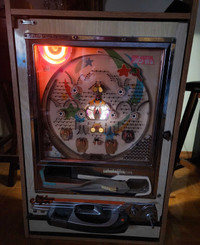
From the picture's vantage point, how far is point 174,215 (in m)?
1.00

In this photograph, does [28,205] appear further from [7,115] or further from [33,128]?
[7,115]

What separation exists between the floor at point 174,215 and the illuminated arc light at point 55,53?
750 millimetres

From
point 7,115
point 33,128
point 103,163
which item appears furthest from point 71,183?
point 7,115

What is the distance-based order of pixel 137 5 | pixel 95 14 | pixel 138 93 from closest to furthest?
pixel 95 14 < pixel 138 93 < pixel 137 5

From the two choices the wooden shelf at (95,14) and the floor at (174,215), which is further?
the floor at (174,215)

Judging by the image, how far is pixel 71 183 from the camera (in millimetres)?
806

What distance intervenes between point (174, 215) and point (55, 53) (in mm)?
939

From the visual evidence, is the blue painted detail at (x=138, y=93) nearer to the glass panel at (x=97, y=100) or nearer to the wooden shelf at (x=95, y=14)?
the glass panel at (x=97, y=100)

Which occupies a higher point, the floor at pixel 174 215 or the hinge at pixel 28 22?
the hinge at pixel 28 22

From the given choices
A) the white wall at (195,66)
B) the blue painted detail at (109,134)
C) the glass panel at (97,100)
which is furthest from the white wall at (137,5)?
the blue painted detail at (109,134)

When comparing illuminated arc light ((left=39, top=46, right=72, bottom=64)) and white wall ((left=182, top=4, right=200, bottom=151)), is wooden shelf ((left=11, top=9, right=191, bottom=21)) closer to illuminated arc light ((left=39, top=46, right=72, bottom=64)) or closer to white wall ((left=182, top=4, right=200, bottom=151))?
illuminated arc light ((left=39, top=46, right=72, bottom=64))

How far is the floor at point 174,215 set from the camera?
2.81 feet

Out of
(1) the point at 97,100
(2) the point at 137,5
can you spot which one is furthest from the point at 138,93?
(2) the point at 137,5

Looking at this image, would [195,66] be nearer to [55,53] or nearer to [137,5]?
[137,5]
